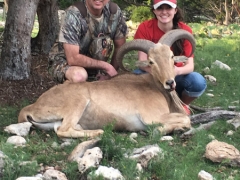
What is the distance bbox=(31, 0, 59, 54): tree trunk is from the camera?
11.1 m

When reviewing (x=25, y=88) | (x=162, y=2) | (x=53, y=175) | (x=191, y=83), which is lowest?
(x=25, y=88)

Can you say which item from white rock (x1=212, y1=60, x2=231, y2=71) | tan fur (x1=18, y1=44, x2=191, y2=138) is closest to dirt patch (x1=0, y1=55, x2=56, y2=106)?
tan fur (x1=18, y1=44, x2=191, y2=138)

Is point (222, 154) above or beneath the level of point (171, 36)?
beneath

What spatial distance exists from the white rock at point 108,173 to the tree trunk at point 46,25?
732cm

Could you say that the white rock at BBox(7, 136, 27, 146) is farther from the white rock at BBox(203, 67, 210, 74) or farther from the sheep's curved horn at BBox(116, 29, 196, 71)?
the white rock at BBox(203, 67, 210, 74)

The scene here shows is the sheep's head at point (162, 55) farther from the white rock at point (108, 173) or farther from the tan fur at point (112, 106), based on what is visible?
the white rock at point (108, 173)

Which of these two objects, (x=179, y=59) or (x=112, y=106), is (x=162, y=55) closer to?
(x=179, y=59)

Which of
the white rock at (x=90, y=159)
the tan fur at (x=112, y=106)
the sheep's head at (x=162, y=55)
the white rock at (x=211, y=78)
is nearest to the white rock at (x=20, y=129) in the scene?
the tan fur at (x=112, y=106)

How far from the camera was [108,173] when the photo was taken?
4371 millimetres

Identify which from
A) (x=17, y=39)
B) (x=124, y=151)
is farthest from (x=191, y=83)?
(x=17, y=39)

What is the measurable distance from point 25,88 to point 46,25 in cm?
302

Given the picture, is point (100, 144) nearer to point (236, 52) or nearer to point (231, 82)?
point (231, 82)

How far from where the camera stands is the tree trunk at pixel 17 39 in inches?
340

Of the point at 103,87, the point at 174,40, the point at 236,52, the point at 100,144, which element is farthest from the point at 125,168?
the point at 236,52
